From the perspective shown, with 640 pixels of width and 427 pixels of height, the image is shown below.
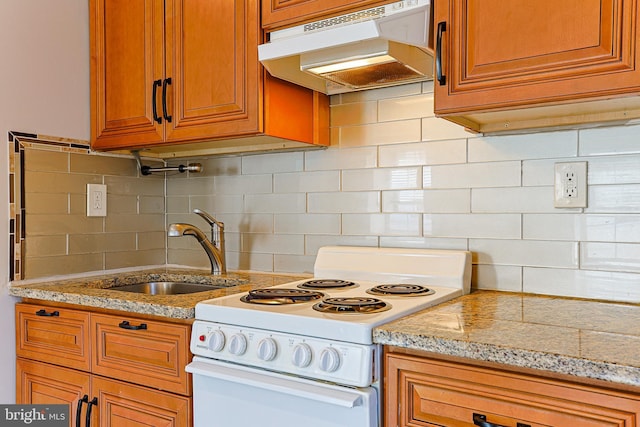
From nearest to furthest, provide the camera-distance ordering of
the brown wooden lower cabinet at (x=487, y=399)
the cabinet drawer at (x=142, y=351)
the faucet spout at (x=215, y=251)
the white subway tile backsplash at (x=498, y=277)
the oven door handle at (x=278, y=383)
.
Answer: the brown wooden lower cabinet at (x=487, y=399), the oven door handle at (x=278, y=383), the cabinet drawer at (x=142, y=351), the white subway tile backsplash at (x=498, y=277), the faucet spout at (x=215, y=251)

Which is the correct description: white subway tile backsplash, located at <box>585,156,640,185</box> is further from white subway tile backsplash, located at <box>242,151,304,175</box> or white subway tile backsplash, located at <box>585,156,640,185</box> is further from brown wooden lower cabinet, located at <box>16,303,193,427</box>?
brown wooden lower cabinet, located at <box>16,303,193,427</box>

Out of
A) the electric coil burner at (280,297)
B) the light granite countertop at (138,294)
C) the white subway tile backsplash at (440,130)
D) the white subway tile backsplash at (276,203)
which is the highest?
the white subway tile backsplash at (440,130)

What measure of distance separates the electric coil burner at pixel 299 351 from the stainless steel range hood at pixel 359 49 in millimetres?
624

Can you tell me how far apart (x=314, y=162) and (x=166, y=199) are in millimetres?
847

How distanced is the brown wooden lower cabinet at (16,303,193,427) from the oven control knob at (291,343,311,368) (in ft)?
1.28

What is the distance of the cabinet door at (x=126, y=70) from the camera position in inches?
76.7

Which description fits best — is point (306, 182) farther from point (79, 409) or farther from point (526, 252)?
point (79, 409)

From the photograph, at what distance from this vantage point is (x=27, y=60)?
194 centimetres

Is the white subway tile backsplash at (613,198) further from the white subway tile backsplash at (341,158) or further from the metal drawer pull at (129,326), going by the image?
the metal drawer pull at (129,326)

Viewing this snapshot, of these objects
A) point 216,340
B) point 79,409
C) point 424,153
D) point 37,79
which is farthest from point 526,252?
point 37,79

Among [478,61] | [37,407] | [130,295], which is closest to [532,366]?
[478,61]

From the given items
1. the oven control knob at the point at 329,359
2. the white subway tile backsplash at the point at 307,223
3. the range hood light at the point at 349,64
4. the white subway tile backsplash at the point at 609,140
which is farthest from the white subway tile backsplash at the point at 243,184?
the white subway tile backsplash at the point at 609,140

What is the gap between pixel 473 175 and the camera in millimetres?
1688

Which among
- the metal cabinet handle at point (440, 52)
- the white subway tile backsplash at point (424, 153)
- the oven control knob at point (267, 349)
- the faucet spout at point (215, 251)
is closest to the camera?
the oven control knob at point (267, 349)
